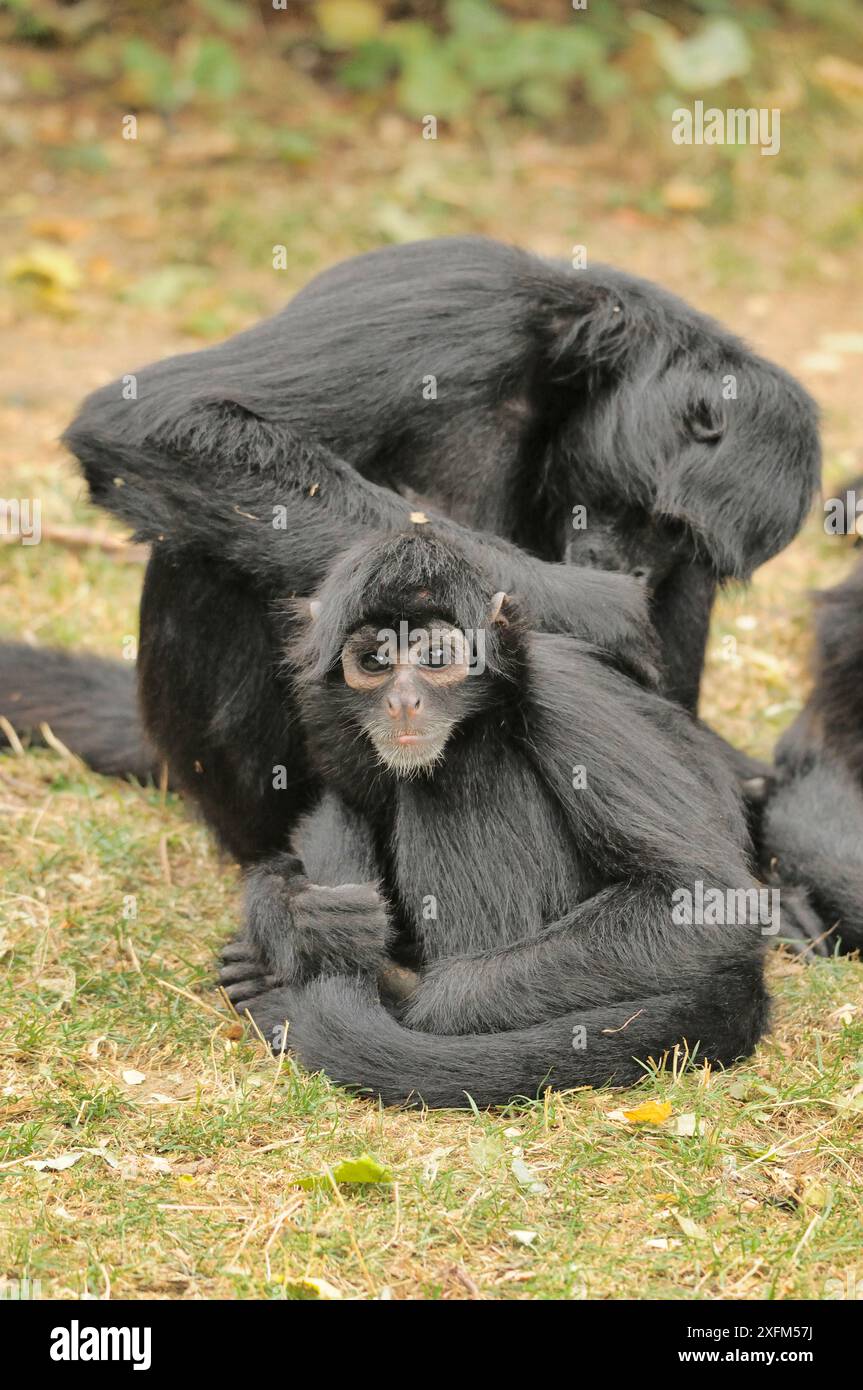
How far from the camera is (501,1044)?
5.11 meters

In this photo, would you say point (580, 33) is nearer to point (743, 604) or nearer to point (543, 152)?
point (543, 152)

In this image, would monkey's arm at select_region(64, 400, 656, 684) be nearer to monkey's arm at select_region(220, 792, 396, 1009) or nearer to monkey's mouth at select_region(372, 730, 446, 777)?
monkey's mouth at select_region(372, 730, 446, 777)

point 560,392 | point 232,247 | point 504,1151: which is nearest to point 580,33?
point 232,247

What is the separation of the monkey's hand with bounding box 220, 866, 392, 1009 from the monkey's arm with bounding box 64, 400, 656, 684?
1.11 meters

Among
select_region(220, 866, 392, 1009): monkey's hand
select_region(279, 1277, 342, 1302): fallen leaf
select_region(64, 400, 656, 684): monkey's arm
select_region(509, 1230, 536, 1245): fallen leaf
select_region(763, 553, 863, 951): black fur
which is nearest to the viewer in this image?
select_region(279, 1277, 342, 1302): fallen leaf

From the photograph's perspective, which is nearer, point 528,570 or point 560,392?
point 528,570

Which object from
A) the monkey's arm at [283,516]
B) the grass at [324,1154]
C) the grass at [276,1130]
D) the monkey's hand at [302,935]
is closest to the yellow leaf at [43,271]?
the grass at [276,1130]

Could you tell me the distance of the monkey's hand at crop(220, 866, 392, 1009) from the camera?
5383 mm

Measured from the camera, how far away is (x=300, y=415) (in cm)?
617

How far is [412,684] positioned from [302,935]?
90 centimetres

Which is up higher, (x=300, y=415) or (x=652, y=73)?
(x=652, y=73)

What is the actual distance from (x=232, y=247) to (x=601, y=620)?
315 inches

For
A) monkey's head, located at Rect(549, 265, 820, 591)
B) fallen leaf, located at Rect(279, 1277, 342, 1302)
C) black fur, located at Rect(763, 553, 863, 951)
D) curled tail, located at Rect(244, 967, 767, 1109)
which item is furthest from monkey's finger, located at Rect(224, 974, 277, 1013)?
black fur, located at Rect(763, 553, 863, 951)

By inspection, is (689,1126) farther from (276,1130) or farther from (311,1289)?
(311,1289)
